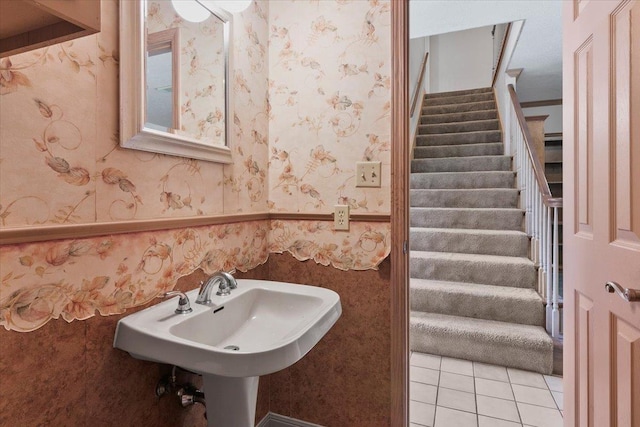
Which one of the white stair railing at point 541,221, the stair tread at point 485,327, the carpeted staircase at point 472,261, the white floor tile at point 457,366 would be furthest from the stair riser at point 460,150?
the white floor tile at point 457,366

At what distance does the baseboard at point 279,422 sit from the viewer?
152 cm

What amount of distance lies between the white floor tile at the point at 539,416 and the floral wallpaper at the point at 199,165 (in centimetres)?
125

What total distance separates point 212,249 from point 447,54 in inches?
251

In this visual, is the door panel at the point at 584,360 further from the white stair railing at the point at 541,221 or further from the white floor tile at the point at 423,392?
the white stair railing at the point at 541,221

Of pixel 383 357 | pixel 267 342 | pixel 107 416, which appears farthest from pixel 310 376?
pixel 107 416

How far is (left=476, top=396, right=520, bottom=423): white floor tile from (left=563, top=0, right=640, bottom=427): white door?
1.79ft

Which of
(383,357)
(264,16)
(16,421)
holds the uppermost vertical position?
(264,16)

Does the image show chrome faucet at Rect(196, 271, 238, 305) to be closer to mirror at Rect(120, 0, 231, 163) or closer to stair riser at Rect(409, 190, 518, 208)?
mirror at Rect(120, 0, 231, 163)

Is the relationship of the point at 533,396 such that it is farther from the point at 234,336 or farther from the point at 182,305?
the point at 182,305

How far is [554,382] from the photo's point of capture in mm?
2107

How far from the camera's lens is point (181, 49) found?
112 centimetres

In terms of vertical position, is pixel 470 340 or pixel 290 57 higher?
pixel 290 57

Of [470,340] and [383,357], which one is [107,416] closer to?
[383,357]

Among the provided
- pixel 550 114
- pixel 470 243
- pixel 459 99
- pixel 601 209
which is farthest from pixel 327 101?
pixel 550 114
